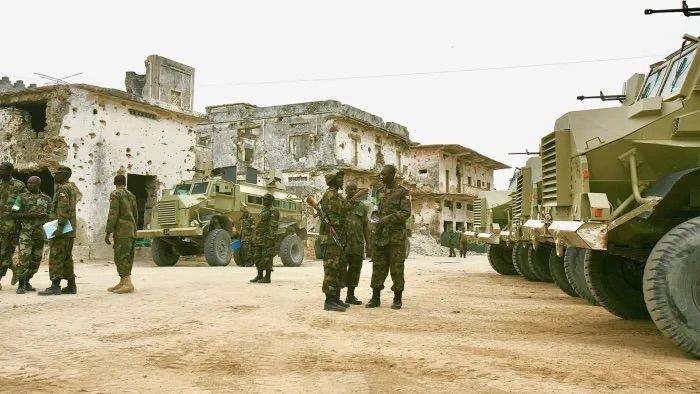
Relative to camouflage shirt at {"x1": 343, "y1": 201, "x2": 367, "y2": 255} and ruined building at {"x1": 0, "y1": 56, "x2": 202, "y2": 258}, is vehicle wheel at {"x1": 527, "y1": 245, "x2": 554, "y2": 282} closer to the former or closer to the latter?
camouflage shirt at {"x1": 343, "y1": 201, "x2": 367, "y2": 255}

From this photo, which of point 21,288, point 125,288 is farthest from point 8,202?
point 125,288

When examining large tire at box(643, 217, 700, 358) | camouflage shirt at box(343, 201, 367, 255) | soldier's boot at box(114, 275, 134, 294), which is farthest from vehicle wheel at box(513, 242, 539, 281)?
large tire at box(643, 217, 700, 358)

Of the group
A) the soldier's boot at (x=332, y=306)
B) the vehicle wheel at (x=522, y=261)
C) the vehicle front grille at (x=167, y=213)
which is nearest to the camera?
the soldier's boot at (x=332, y=306)

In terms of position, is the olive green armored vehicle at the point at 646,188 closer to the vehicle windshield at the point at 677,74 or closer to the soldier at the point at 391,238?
the vehicle windshield at the point at 677,74

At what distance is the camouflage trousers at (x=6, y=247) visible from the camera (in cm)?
820

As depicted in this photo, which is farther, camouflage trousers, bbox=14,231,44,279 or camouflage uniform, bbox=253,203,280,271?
camouflage uniform, bbox=253,203,280,271

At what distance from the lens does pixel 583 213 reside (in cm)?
488

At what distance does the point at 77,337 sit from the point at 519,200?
27.6 ft

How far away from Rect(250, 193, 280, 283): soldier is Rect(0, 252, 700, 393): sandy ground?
8.35 ft

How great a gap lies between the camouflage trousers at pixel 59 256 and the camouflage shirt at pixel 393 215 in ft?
12.5

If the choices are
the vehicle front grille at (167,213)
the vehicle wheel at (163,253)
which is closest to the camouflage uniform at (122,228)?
the vehicle front grille at (167,213)

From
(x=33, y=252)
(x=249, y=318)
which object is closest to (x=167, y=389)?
(x=249, y=318)

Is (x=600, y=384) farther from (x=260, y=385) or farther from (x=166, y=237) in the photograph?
(x=166, y=237)

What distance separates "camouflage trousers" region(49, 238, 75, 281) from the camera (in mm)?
7754
